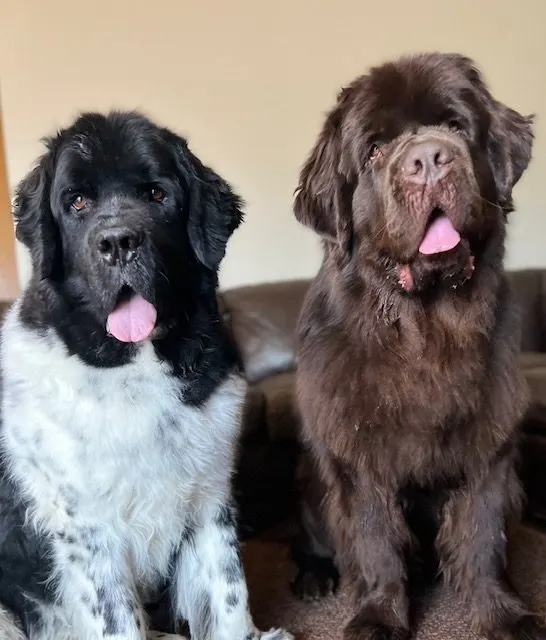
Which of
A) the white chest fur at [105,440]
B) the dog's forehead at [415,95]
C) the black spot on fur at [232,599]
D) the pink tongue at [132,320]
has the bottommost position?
the black spot on fur at [232,599]

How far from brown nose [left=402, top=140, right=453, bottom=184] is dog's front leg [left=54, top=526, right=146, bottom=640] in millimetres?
993

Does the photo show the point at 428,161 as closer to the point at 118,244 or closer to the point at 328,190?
the point at 328,190

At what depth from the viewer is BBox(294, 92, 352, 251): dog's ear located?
1692 millimetres

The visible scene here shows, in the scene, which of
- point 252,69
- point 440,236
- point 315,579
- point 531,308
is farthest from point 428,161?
point 252,69

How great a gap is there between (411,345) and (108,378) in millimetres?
682

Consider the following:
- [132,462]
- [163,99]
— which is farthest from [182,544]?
[163,99]

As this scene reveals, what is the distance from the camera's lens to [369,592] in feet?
5.98

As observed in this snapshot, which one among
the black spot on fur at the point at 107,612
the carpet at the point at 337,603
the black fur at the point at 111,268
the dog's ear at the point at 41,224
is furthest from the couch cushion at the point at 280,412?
the dog's ear at the point at 41,224

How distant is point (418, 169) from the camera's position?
1462 millimetres

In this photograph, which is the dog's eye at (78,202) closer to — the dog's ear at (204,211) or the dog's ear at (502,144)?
the dog's ear at (204,211)

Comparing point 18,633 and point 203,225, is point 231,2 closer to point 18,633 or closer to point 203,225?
point 203,225

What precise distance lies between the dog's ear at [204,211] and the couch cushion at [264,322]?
1.65m

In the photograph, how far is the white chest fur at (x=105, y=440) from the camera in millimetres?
1555

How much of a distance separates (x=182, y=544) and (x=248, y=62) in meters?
2.81
